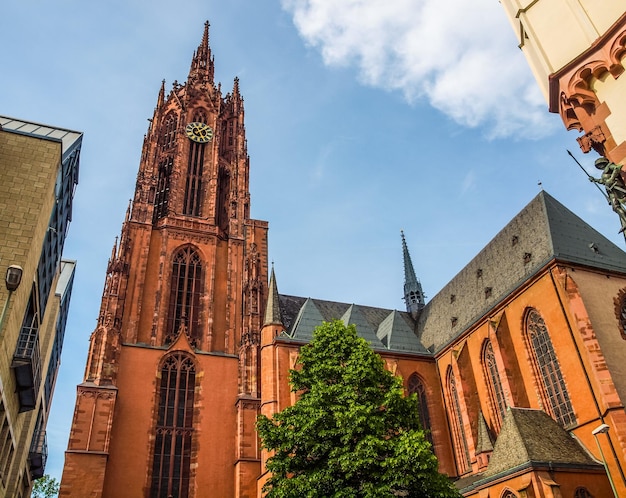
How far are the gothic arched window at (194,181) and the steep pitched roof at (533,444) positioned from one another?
20767mm

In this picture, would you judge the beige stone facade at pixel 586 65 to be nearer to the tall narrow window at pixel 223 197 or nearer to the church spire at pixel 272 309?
the church spire at pixel 272 309

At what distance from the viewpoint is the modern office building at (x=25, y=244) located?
46.4 feet

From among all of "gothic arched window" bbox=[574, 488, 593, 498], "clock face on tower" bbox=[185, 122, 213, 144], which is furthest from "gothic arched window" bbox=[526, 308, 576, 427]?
"clock face on tower" bbox=[185, 122, 213, 144]

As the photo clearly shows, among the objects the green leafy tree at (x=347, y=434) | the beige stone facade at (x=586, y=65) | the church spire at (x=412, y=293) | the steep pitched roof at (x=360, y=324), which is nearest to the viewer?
the beige stone facade at (x=586, y=65)

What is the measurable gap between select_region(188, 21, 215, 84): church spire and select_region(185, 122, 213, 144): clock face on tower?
18.1ft

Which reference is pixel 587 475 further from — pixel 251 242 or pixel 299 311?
pixel 251 242

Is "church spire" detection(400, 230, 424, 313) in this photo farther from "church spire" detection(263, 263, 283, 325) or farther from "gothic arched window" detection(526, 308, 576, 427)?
"gothic arched window" detection(526, 308, 576, 427)

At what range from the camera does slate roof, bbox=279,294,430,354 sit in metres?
27.8

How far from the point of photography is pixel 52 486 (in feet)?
132

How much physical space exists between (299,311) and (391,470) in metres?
16.4

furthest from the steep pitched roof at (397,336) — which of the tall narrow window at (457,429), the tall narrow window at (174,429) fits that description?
the tall narrow window at (174,429)

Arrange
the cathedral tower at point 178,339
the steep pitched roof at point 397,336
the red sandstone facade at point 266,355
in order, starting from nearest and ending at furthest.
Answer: the red sandstone facade at point 266,355
the cathedral tower at point 178,339
the steep pitched roof at point 397,336

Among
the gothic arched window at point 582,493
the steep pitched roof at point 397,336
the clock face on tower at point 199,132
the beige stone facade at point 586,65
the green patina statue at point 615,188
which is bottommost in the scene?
the gothic arched window at point 582,493

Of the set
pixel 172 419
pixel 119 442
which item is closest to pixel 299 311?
pixel 172 419
